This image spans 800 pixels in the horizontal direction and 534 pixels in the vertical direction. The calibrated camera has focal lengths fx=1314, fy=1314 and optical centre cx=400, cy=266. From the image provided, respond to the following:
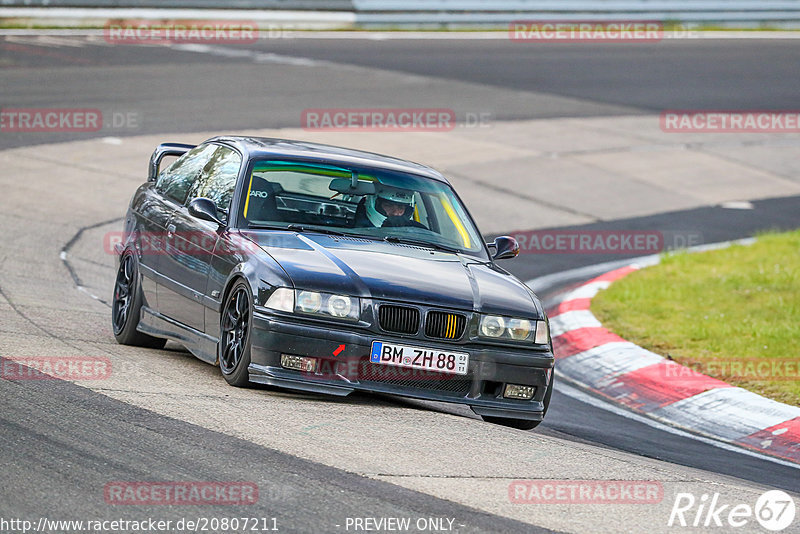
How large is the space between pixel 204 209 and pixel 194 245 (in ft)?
1.00

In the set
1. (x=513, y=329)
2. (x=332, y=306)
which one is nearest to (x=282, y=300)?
(x=332, y=306)

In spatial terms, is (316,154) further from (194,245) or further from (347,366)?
(347,366)

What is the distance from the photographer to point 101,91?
2170 cm

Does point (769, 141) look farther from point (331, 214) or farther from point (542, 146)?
point (331, 214)

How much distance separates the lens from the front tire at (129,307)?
916cm

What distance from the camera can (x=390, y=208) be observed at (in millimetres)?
8562

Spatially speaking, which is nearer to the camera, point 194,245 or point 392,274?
point 392,274

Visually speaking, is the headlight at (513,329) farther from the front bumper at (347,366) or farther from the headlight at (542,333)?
the front bumper at (347,366)

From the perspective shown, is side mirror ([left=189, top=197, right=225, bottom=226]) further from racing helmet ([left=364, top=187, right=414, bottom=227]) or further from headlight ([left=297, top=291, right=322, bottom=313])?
headlight ([left=297, top=291, right=322, bottom=313])

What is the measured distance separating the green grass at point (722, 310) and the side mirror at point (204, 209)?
3.97 meters

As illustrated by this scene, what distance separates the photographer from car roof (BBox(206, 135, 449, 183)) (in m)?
8.66

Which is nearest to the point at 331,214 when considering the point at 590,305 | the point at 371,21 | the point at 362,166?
the point at 362,166

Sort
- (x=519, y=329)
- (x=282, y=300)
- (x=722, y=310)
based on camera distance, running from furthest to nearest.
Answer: (x=722, y=310) < (x=519, y=329) < (x=282, y=300)

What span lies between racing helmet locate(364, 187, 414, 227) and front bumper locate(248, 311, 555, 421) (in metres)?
1.37
